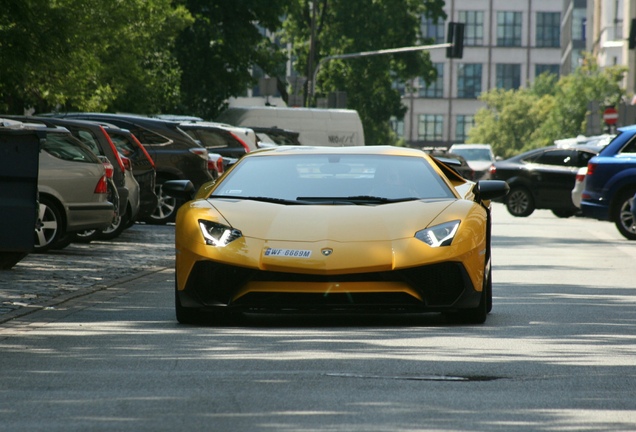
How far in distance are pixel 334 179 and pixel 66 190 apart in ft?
26.1

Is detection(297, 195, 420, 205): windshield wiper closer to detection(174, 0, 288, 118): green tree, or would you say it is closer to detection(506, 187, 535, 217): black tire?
detection(506, 187, 535, 217): black tire

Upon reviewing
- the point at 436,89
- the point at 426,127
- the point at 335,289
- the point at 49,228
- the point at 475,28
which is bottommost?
the point at 426,127

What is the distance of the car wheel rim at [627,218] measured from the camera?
25.0 metres

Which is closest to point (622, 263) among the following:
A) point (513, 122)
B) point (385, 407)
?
point (385, 407)

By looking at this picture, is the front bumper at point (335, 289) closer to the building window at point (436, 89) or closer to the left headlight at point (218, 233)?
the left headlight at point (218, 233)

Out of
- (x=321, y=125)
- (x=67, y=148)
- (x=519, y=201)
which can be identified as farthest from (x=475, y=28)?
(x=67, y=148)

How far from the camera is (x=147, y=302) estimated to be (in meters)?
13.2

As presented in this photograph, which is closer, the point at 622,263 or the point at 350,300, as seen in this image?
the point at 350,300

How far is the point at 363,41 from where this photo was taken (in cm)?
6912

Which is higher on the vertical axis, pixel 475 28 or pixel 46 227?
pixel 475 28

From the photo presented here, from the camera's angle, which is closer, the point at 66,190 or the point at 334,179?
the point at 334,179

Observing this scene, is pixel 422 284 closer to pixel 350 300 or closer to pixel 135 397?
pixel 350 300

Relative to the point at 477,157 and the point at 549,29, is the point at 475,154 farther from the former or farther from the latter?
the point at 549,29

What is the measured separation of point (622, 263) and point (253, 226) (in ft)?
30.2
